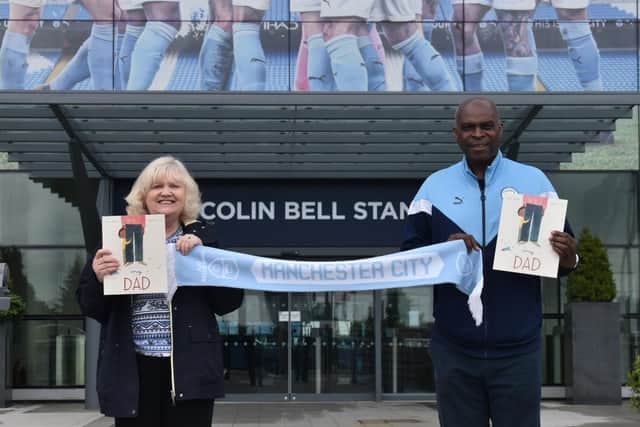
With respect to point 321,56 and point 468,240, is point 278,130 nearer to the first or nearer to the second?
point 321,56

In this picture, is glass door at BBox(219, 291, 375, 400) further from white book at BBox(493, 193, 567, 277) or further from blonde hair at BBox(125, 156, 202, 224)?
white book at BBox(493, 193, 567, 277)

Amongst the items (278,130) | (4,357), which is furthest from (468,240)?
(4,357)

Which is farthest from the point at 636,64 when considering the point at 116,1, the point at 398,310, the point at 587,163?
the point at 116,1

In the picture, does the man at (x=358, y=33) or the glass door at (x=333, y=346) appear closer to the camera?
the glass door at (x=333, y=346)

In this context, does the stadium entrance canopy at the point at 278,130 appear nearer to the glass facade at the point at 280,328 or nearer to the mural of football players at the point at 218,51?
the glass facade at the point at 280,328

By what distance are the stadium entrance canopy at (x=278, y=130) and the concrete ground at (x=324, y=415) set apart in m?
3.58

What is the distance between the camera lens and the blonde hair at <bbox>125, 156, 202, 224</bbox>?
4027 millimetres

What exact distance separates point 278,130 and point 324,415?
164 inches

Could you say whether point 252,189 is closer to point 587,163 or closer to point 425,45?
point 425,45

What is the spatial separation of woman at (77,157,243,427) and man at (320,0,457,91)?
14526 mm

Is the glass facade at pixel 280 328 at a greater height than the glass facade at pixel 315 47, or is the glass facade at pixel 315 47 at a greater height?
the glass facade at pixel 315 47

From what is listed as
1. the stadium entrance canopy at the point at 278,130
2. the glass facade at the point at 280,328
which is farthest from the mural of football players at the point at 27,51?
the stadium entrance canopy at the point at 278,130

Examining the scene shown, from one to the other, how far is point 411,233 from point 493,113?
0.57 meters

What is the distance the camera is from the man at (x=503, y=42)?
60.8 feet
